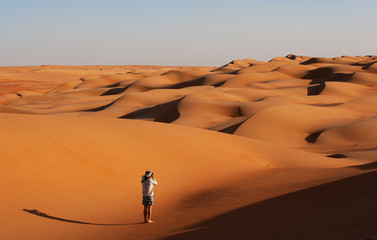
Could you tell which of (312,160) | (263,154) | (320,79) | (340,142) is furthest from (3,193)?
(320,79)

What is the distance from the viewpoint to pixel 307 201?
31.4ft

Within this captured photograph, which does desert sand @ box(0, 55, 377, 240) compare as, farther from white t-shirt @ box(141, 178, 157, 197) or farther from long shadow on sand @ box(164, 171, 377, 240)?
white t-shirt @ box(141, 178, 157, 197)

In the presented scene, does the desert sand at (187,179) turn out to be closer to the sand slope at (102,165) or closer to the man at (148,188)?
the sand slope at (102,165)

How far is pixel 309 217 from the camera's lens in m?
8.05

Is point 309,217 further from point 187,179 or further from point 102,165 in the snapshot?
point 102,165

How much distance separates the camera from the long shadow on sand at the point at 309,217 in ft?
22.0

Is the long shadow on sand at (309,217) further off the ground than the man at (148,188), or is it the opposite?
the man at (148,188)

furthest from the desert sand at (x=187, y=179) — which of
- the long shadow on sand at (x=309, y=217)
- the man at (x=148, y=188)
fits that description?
the man at (x=148, y=188)

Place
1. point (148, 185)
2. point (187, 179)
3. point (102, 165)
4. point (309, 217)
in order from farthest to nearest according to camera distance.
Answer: point (187, 179) → point (102, 165) → point (148, 185) → point (309, 217)

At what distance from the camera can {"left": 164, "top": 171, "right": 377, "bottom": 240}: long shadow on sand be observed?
6.71 meters

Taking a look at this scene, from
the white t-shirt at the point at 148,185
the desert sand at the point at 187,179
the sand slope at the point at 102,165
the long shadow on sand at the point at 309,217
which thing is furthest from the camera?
the sand slope at the point at 102,165

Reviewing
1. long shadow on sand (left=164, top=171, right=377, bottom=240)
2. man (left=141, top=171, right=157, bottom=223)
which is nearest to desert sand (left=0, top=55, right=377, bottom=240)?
long shadow on sand (left=164, top=171, right=377, bottom=240)

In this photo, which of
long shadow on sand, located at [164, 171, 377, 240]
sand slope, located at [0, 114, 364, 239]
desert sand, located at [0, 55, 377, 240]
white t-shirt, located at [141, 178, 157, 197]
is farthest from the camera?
sand slope, located at [0, 114, 364, 239]

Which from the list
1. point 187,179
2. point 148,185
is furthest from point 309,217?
point 187,179
